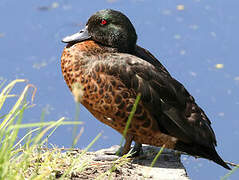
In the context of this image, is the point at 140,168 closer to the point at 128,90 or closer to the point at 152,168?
the point at 152,168

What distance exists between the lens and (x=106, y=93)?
316 cm

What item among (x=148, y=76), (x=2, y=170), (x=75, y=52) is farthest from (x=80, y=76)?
(x=2, y=170)

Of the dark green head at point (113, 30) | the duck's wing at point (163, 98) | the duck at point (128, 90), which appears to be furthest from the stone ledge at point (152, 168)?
the dark green head at point (113, 30)

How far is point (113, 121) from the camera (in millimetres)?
3223

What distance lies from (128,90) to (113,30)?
51cm

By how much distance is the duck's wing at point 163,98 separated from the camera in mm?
3217

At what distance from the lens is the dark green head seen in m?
3.45

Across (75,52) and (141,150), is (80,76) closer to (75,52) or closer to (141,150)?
(75,52)

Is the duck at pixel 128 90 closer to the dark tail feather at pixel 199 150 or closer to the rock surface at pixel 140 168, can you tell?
the dark tail feather at pixel 199 150

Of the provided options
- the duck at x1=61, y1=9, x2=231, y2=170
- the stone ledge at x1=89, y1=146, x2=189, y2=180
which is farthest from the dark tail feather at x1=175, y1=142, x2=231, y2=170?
the stone ledge at x1=89, y1=146, x2=189, y2=180

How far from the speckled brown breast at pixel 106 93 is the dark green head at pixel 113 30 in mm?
144

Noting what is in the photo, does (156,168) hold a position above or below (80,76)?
below

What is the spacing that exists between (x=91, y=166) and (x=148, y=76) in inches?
27.4

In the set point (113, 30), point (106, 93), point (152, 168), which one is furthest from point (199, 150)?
point (113, 30)
